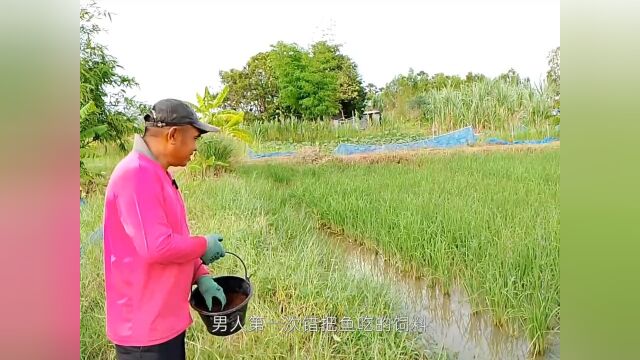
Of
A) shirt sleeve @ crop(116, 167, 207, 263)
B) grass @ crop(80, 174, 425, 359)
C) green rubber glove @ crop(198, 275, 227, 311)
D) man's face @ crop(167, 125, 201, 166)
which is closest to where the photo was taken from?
shirt sleeve @ crop(116, 167, 207, 263)

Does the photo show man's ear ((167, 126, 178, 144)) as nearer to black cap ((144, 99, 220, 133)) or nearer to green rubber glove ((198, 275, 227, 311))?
black cap ((144, 99, 220, 133))

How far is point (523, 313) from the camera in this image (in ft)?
7.25

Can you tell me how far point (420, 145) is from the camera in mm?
2260

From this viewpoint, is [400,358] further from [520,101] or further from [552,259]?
[520,101]

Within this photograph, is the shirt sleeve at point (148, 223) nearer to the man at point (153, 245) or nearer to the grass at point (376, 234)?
the man at point (153, 245)

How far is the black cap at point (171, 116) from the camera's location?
189 centimetres

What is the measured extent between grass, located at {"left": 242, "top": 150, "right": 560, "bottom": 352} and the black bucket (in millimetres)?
447

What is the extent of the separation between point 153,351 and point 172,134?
821 millimetres

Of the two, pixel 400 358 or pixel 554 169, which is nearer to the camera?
pixel 400 358

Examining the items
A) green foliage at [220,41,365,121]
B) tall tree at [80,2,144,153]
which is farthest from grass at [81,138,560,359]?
green foliage at [220,41,365,121]

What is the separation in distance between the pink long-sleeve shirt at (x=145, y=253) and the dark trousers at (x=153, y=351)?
0.07 feet

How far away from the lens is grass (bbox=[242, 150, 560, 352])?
2.24m
